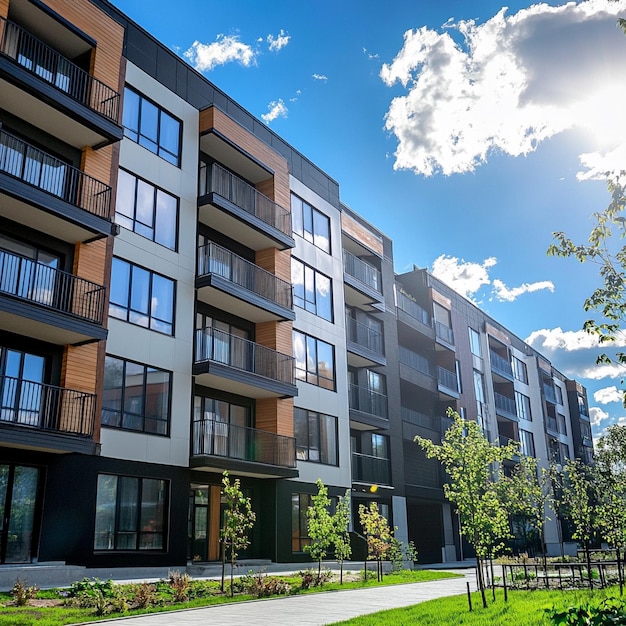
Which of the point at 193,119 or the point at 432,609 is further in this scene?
the point at 193,119

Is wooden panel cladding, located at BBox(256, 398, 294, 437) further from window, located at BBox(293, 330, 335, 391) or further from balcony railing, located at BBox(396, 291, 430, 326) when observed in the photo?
balcony railing, located at BBox(396, 291, 430, 326)

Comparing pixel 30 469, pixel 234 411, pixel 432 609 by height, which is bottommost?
pixel 432 609

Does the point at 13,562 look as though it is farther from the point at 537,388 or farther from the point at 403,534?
the point at 537,388

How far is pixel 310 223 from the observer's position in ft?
108

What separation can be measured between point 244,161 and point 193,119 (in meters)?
3.01

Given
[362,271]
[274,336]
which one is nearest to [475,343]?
[362,271]

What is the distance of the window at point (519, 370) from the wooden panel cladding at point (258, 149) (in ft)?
118

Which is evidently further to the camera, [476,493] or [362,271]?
[362,271]

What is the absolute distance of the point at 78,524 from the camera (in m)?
18.4

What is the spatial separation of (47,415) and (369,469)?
19.0m

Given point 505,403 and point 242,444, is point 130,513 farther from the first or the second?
point 505,403

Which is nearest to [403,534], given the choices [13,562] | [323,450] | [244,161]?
[323,450]

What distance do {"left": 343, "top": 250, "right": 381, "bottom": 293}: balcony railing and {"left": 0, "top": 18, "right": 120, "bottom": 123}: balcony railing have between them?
635 inches

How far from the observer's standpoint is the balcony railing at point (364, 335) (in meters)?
34.7
